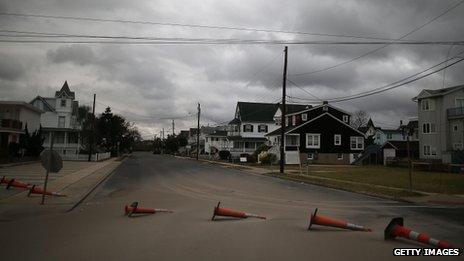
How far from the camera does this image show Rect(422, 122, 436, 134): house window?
54244 millimetres

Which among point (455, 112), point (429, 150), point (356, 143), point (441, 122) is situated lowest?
point (429, 150)

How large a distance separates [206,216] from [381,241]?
5.30 m

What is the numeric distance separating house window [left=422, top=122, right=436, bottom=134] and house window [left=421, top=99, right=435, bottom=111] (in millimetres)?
1888

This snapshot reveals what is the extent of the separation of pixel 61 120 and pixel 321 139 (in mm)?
43526

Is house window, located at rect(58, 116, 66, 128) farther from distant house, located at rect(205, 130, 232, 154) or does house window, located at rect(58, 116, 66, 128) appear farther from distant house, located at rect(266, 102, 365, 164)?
distant house, located at rect(266, 102, 365, 164)

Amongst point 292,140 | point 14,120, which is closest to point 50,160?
point 14,120

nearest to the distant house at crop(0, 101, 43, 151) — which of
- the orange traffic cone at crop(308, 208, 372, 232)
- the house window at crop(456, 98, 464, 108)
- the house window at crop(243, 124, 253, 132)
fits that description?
the house window at crop(243, 124, 253, 132)

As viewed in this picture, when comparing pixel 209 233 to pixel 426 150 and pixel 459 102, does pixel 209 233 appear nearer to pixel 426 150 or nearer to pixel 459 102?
pixel 459 102

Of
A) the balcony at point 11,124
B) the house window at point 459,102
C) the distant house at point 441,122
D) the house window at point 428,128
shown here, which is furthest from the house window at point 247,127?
the balcony at point 11,124

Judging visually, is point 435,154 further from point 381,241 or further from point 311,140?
point 381,241

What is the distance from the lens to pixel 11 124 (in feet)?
165

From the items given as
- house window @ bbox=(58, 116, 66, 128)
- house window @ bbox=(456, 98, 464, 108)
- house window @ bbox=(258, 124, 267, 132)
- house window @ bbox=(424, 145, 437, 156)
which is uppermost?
house window @ bbox=(456, 98, 464, 108)

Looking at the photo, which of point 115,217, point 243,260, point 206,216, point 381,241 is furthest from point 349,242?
point 115,217

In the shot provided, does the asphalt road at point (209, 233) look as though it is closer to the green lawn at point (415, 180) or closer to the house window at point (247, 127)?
the green lawn at point (415, 180)
